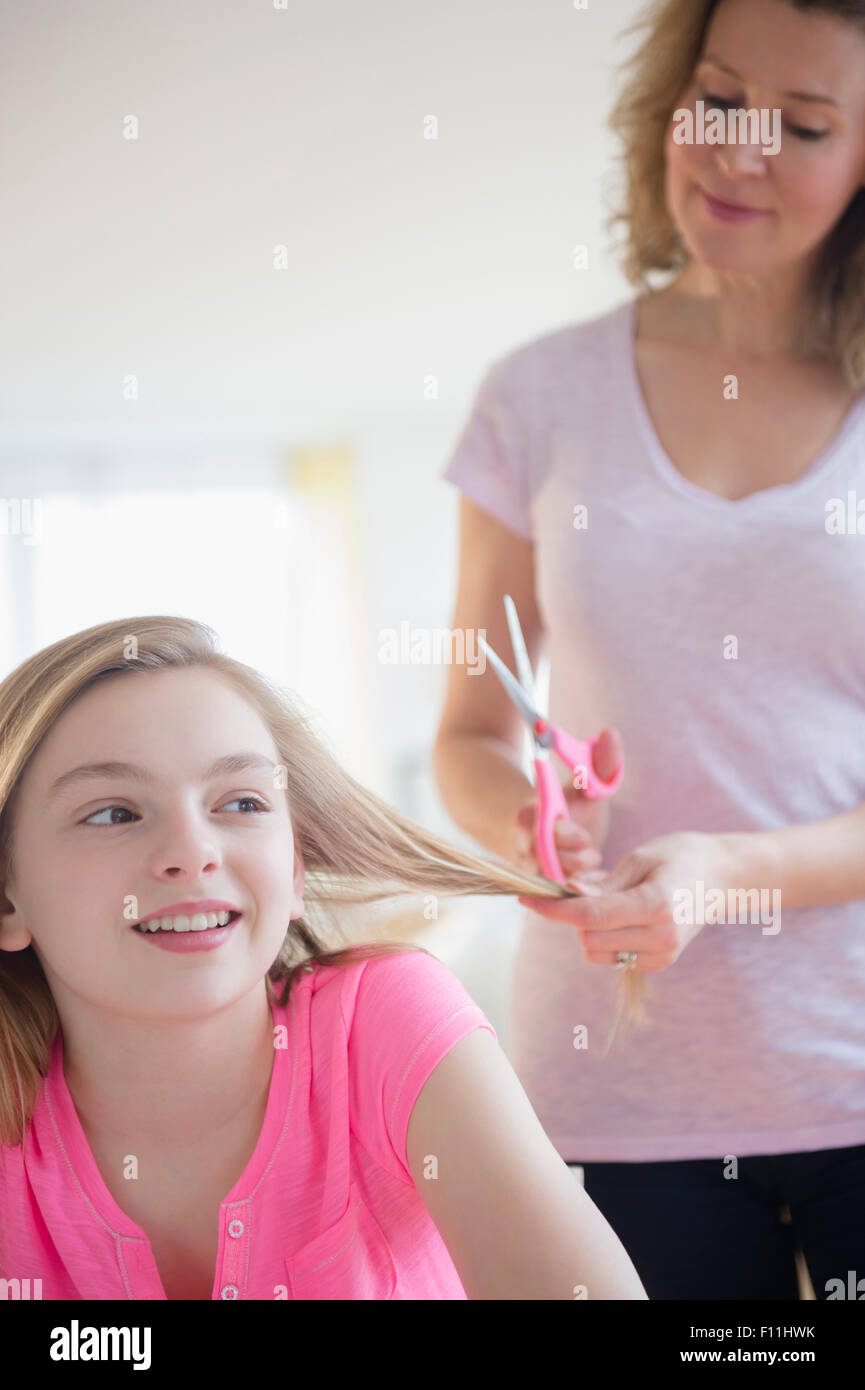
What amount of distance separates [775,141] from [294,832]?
0.60 m

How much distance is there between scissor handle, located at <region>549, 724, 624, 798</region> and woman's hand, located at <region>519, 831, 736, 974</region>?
0.10 m

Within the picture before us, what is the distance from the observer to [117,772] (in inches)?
28.6

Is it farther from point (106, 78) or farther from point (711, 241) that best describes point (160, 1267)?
point (106, 78)

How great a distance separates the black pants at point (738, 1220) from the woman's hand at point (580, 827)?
0.22 meters

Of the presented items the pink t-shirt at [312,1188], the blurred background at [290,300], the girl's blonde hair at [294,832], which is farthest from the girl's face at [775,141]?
the pink t-shirt at [312,1188]

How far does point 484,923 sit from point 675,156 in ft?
8.11

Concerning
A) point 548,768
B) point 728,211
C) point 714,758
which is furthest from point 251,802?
point 728,211

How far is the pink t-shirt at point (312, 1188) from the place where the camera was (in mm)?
750

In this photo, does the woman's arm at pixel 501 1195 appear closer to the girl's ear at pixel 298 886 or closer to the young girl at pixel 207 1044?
the young girl at pixel 207 1044

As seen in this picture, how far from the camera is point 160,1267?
0.77m

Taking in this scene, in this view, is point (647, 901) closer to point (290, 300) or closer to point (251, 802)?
point (251, 802)

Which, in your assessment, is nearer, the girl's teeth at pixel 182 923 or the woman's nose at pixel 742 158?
the girl's teeth at pixel 182 923

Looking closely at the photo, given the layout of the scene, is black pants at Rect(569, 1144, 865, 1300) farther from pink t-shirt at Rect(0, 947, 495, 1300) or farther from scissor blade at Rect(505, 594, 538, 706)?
scissor blade at Rect(505, 594, 538, 706)

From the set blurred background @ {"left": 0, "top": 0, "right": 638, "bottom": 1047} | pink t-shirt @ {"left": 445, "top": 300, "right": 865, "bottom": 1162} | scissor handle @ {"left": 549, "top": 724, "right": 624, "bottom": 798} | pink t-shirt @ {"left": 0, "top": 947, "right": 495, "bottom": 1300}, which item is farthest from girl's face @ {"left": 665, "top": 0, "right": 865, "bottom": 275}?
pink t-shirt @ {"left": 0, "top": 947, "right": 495, "bottom": 1300}
